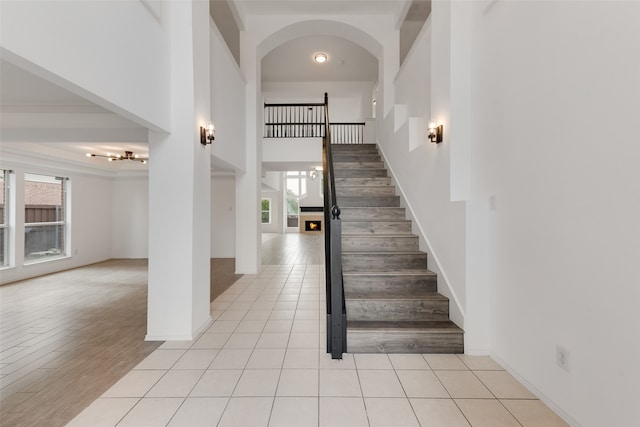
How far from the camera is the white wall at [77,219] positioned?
575 centimetres

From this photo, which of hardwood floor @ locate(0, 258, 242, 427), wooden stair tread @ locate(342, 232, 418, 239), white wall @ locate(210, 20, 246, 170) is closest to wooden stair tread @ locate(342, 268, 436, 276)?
wooden stair tread @ locate(342, 232, 418, 239)

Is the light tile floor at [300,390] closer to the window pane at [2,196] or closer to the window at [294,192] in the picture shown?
the window pane at [2,196]

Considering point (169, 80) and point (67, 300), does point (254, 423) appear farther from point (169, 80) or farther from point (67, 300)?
point (67, 300)

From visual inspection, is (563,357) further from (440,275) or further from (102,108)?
(102,108)

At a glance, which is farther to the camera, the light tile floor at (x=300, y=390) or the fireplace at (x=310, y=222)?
the fireplace at (x=310, y=222)

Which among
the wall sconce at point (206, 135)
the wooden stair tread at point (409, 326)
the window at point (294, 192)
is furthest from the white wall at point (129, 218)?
the window at point (294, 192)

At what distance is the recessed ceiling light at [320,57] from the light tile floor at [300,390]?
7.01 meters

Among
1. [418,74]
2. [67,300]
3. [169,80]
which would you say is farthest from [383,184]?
[67,300]

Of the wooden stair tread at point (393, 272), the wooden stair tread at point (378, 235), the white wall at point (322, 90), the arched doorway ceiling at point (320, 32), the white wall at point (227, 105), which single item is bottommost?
the wooden stair tread at point (393, 272)

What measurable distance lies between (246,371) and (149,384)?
2.34ft

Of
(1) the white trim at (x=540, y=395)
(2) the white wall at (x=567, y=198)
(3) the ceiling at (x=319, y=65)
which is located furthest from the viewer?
(3) the ceiling at (x=319, y=65)

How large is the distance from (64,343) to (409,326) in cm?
340

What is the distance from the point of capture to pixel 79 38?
1.94 meters

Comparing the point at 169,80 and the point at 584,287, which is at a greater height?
the point at 169,80
